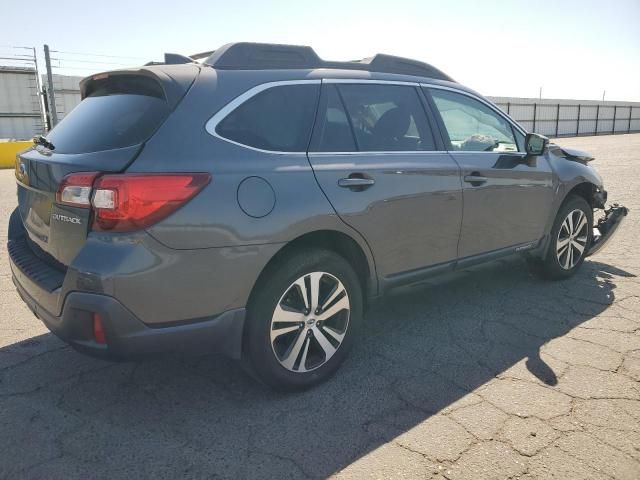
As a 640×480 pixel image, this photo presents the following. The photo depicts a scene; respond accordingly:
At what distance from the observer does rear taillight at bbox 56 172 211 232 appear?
2182 millimetres

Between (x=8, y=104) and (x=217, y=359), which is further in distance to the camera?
(x=8, y=104)

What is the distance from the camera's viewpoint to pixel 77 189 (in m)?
2.29

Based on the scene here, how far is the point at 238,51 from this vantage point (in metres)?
2.80

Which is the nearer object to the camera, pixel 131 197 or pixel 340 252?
pixel 131 197

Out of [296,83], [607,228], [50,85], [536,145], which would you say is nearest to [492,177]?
[536,145]

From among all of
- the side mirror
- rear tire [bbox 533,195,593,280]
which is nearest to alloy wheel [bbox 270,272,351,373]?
the side mirror

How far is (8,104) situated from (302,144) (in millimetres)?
25035

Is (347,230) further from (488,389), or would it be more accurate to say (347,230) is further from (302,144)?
(488,389)

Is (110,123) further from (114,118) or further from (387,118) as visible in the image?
(387,118)

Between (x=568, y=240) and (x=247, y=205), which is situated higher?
(x=247, y=205)

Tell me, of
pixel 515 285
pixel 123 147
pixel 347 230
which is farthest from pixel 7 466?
pixel 515 285

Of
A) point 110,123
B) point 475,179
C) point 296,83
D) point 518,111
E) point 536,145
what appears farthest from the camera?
point 518,111

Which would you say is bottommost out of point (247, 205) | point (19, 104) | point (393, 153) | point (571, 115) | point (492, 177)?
point (571, 115)

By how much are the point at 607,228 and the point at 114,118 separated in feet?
15.2
